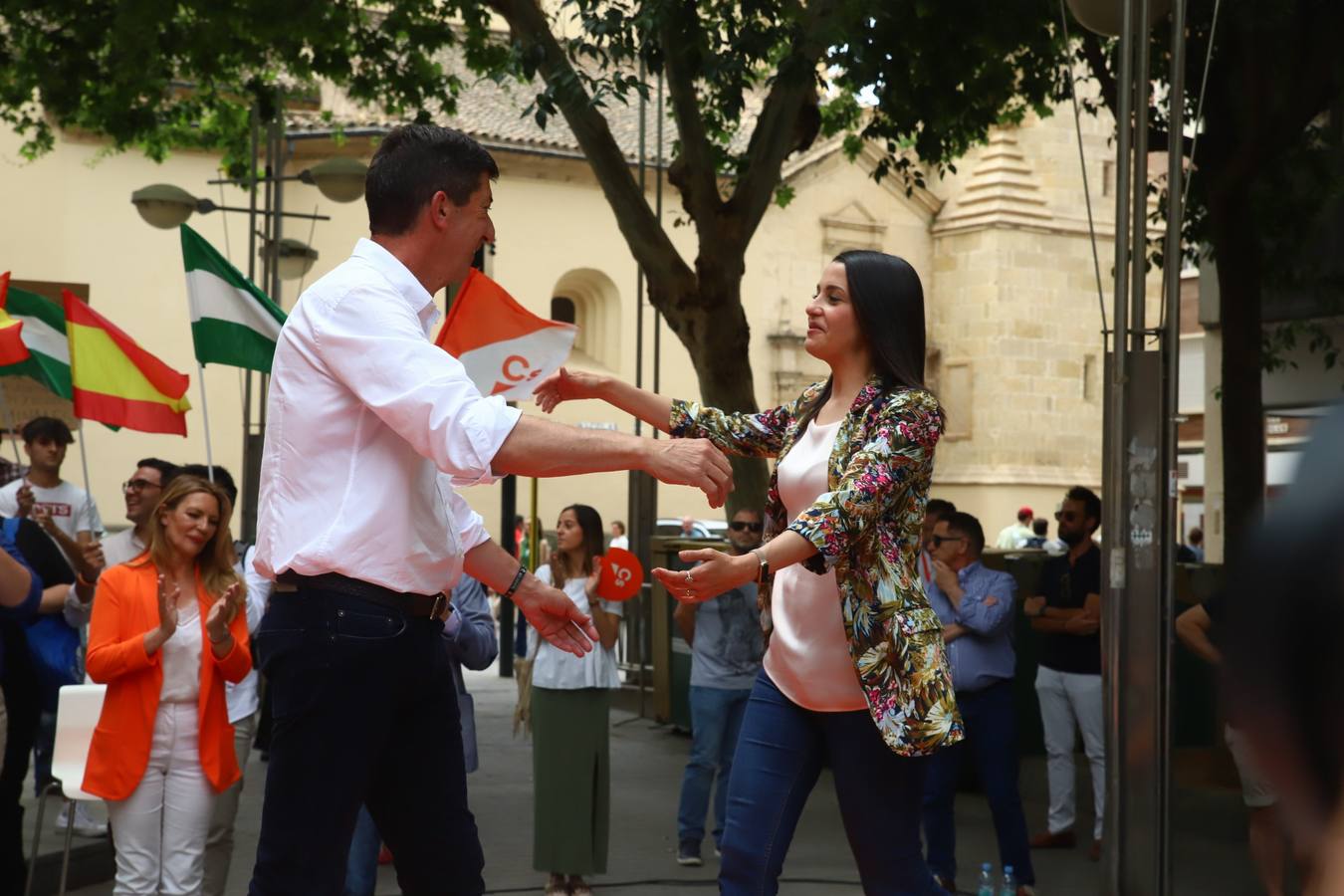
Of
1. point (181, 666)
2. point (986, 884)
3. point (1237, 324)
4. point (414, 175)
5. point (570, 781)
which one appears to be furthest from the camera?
point (1237, 324)

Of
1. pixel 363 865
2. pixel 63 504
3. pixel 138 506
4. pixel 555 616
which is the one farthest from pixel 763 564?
pixel 63 504

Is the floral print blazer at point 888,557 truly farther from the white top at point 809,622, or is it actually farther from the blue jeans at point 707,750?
the blue jeans at point 707,750

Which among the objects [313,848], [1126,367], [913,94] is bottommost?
[313,848]

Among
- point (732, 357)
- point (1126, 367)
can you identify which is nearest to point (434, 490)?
point (1126, 367)

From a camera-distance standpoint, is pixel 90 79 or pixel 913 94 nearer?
pixel 913 94

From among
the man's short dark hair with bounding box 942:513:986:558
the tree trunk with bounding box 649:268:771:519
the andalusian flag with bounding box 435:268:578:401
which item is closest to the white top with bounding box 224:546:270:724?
the andalusian flag with bounding box 435:268:578:401

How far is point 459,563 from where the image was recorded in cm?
364

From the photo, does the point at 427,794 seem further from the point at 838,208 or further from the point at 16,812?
the point at 838,208

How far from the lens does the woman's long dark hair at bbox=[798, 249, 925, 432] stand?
4.35 m

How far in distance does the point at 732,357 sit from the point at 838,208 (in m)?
32.8

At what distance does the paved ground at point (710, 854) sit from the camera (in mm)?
8805

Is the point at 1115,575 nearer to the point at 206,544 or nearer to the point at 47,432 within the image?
the point at 206,544

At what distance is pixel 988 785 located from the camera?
8.66 meters

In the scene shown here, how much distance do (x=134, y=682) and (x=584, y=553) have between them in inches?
135
